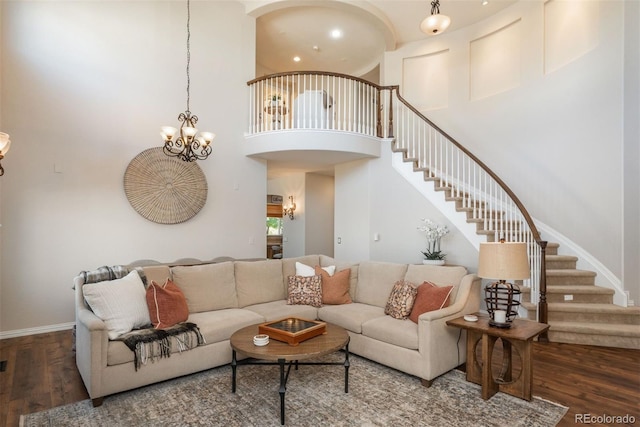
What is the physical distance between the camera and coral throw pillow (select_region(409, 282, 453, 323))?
3240mm

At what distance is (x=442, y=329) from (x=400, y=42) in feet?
21.0

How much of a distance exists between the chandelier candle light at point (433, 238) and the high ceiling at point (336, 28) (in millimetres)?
2177

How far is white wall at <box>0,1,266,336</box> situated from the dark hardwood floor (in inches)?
40.5

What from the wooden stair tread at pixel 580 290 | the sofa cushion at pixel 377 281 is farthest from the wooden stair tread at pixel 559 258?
the sofa cushion at pixel 377 281

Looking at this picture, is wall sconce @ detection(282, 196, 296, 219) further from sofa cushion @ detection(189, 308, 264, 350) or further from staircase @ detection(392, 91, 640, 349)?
sofa cushion @ detection(189, 308, 264, 350)

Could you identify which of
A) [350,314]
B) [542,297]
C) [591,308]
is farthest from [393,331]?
[591,308]

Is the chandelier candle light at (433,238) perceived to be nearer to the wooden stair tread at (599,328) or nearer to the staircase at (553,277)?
the staircase at (553,277)

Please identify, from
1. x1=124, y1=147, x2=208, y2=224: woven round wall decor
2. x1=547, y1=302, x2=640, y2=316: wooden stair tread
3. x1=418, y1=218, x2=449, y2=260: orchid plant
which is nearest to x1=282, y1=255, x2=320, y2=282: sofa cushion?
x1=418, y1=218, x2=449, y2=260: orchid plant

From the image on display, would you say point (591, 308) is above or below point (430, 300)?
below

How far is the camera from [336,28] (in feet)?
21.8

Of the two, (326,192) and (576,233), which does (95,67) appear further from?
(576,233)

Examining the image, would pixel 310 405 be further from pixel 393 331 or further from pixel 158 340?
pixel 158 340

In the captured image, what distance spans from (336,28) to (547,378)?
21.1 feet

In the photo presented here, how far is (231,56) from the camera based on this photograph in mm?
5879
